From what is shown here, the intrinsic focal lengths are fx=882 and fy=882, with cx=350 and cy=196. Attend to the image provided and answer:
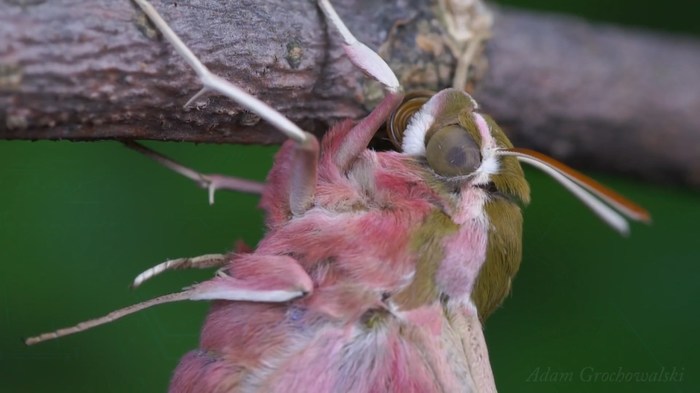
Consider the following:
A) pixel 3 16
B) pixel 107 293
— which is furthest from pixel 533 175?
pixel 3 16

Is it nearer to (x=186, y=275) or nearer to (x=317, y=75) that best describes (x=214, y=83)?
(x=317, y=75)

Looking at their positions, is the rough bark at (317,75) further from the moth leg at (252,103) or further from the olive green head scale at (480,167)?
the olive green head scale at (480,167)

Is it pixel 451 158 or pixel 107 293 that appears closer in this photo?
pixel 451 158

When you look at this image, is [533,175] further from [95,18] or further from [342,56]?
[95,18]

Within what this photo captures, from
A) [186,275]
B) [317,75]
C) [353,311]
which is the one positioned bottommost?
[186,275]

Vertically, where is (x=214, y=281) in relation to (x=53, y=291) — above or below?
above

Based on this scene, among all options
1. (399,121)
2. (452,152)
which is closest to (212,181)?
(399,121)
